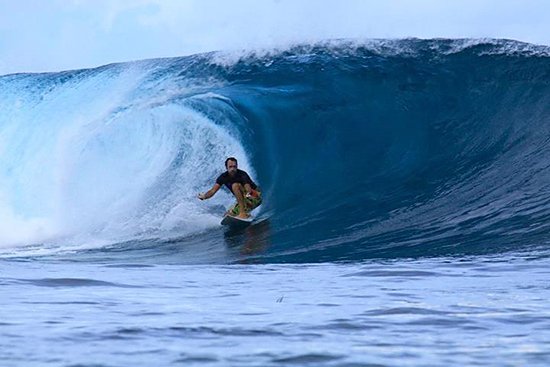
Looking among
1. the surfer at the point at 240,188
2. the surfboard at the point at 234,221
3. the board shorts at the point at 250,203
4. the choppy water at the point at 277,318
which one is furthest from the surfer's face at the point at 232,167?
the choppy water at the point at 277,318

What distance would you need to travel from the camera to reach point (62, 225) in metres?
15.1

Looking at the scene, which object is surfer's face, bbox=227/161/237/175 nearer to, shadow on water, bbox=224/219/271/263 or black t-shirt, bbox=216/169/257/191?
black t-shirt, bbox=216/169/257/191

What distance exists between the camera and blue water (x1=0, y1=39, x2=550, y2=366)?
4.68 m

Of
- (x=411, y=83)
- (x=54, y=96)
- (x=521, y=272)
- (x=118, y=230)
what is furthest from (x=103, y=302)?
(x=54, y=96)

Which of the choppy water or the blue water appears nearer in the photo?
the choppy water

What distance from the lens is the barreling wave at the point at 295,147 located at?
495 inches

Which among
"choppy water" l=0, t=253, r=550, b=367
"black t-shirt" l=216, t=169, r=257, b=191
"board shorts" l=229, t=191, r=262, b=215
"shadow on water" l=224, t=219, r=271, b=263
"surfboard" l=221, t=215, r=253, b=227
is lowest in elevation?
"choppy water" l=0, t=253, r=550, b=367

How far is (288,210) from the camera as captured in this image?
547 inches

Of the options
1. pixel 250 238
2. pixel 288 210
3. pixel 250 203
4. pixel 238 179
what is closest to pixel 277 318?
pixel 250 238

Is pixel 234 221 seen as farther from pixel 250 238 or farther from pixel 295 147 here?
pixel 295 147

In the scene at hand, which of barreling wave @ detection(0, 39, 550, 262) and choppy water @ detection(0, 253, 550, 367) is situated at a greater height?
barreling wave @ detection(0, 39, 550, 262)

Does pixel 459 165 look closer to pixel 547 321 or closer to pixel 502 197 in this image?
pixel 502 197

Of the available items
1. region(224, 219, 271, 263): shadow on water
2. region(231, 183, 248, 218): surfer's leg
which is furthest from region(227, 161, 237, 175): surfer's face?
region(224, 219, 271, 263): shadow on water

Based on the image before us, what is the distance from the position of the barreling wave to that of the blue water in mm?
38
